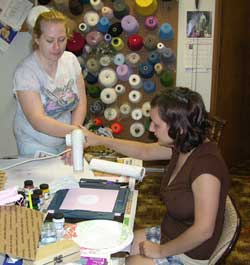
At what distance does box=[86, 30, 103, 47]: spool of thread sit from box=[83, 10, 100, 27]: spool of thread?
70 millimetres

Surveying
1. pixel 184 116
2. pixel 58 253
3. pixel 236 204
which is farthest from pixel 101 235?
pixel 236 204

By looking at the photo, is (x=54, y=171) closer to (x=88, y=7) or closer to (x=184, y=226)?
(x=184, y=226)

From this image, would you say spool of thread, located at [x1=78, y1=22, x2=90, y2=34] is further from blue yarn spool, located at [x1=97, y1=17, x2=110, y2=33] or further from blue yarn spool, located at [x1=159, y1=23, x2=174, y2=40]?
blue yarn spool, located at [x1=159, y1=23, x2=174, y2=40]

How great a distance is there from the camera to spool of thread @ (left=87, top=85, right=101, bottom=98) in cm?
384

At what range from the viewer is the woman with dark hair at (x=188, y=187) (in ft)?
4.74

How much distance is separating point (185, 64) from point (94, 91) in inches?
33.6

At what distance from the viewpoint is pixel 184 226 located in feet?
5.29

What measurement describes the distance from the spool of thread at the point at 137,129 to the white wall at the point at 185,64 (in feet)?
1.70

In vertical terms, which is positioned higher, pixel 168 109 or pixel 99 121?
pixel 168 109

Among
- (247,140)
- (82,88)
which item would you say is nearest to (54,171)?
(82,88)

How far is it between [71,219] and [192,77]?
8.65ft

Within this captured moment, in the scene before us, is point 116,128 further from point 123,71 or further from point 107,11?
point 107,11

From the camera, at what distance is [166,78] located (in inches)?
149

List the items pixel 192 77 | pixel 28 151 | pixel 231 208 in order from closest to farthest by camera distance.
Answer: pixel 231 208, pixel 28 151, pixel 192 77
